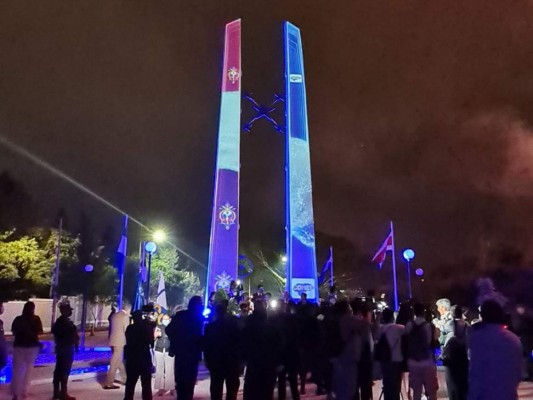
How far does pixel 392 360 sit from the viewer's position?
788 cm

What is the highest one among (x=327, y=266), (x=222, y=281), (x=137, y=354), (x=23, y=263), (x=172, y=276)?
(x=172, y=276)

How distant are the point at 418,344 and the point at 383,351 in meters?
0.54

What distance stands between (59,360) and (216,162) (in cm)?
1761

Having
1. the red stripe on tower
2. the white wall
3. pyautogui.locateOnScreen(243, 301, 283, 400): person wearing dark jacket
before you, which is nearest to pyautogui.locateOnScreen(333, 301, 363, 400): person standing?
pyautogui.locateOnScreen(243, 301, 283, 400): person wearing dark jacket

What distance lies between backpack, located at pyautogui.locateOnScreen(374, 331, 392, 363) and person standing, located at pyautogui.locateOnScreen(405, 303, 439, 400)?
295 mm

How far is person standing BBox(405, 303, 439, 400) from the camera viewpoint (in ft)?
25.0

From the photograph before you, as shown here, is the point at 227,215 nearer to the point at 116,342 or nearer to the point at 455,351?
the point at 116,342

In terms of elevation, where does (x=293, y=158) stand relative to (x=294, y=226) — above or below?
above

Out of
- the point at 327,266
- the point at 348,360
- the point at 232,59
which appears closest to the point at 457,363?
the point at 348,360

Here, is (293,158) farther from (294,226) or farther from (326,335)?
(326,335)

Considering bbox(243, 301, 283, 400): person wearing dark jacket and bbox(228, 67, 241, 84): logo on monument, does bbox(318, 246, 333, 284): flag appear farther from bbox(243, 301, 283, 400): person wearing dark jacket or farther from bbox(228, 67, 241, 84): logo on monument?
bbox(243, 301, 283, 400): person wearing dark jacket

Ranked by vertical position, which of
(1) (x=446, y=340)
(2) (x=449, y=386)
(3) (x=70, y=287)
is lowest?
(2) (x=449, y=386)

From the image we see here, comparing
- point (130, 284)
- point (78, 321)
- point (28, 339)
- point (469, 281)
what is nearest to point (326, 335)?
point (28, 339)

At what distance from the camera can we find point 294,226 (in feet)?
86.0
